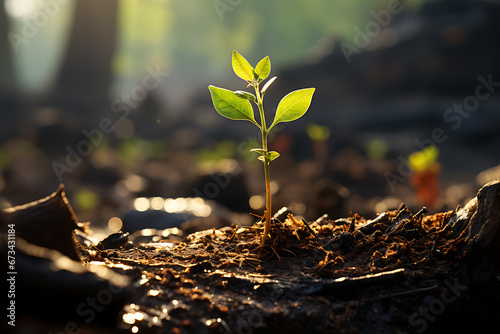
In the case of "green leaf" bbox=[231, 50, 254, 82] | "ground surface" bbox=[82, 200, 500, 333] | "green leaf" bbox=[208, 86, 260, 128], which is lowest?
"ground surface" bbox=[82, 200, 500, 333]

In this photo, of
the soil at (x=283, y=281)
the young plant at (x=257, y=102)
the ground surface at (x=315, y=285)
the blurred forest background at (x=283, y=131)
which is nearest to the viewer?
the soil at (x=283, y=281)

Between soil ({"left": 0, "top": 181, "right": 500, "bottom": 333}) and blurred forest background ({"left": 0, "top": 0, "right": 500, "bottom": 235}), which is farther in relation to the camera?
blurred forest background ({"left": 0, "top": 0, "right": 500, "bottom": 235})

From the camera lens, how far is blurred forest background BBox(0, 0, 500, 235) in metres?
6.72

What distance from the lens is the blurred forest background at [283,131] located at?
22.0 feet

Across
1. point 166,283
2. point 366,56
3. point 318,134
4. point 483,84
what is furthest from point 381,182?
point 366,56

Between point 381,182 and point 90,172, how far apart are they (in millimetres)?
5929

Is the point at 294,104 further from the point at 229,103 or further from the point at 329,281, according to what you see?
the point at 329,281

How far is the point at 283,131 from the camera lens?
13.0 metres

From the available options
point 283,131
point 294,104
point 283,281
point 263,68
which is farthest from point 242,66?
point 283,131

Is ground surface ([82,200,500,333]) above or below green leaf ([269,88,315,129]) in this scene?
below

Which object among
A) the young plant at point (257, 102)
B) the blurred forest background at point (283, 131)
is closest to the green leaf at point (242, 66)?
the young plant at point (257, 102)

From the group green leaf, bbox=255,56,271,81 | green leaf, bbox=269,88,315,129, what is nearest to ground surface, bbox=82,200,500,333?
green leaf, bbox=269,88,315,129

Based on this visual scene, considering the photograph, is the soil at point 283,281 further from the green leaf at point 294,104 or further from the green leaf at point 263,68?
the green leaf at point 263,68

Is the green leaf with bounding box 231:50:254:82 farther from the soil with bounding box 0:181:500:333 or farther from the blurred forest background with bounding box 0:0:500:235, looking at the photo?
the blurred forest background with bounding box 0:0:500:235
